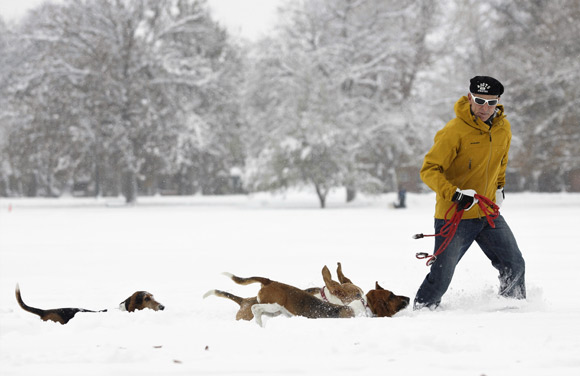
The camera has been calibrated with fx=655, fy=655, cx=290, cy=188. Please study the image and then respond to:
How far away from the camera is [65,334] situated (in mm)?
4637

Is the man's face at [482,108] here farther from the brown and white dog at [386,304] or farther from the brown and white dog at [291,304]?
the brown and white dog at [291,304]

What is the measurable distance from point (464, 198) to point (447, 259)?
59cm

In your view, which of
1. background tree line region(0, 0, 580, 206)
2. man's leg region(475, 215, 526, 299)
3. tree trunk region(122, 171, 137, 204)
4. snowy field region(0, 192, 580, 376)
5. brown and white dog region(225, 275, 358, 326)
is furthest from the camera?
tree trunk region(122, 171, 137, 204)

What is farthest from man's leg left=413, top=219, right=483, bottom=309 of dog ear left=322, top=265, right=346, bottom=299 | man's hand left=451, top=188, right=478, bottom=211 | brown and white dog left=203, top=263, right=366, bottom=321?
dog ear left=322, top=265, right=346, bottom=299

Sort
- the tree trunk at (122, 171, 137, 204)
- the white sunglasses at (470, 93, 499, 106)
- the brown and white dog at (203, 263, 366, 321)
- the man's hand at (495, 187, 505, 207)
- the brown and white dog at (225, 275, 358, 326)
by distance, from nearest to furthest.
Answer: the brown and white dog at (225, 275, 358, 326)
the brown and white dog at (203, 263, 366, 321)
the white sunglasses at (470, 93, 499, 106)
the man's hand at (495, 187, 505, 207)
the tree trunk at (122, 171, 137, 204)

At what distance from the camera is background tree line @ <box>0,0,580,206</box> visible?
3206 centimetres

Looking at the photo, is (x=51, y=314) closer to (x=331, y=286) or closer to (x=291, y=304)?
(x=291, y=304)

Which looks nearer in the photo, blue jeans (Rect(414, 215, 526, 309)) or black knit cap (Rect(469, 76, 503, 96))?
black knit cap (Rect(469, 76, 503, 96))

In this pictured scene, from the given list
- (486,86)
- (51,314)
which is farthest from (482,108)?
(51,314)

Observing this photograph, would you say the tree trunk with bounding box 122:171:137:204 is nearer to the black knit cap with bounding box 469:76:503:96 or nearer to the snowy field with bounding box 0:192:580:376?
the snowy field with bounding box 0:192:580:376

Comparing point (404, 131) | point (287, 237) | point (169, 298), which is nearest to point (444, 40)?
point (404, 131)

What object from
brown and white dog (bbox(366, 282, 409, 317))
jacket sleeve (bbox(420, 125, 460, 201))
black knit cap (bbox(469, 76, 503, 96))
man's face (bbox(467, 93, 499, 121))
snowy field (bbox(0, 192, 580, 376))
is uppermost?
black knit cap (bbox(469, 76, 503, 96))

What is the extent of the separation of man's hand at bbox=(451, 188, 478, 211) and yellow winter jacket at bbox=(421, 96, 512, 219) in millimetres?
41

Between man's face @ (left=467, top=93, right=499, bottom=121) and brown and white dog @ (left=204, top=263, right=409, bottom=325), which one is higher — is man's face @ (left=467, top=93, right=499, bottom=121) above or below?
above
